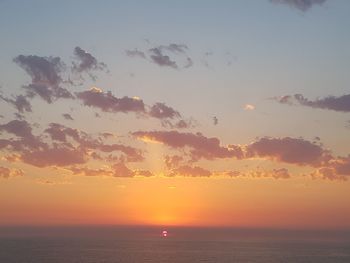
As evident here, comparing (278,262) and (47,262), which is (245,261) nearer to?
(278,262)

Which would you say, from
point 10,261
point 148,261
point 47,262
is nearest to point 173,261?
point 148,261

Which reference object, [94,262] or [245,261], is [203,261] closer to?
[245,261]

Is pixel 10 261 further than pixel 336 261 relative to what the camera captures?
No

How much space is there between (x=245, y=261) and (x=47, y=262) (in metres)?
60.1

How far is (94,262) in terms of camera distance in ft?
474

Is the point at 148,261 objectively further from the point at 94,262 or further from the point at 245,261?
the point at 245,261

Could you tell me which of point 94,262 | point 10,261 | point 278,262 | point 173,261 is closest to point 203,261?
point 173,261

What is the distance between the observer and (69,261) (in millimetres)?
144125

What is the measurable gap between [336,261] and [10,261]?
95.5 m

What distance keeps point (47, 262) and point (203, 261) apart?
4639cm

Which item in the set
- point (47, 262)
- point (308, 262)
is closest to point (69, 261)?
point (47, 262)

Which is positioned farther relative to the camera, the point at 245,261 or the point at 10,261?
the point at 245,261

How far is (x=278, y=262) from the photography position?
15325 centimetres

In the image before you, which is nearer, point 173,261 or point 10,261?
point 10,261
